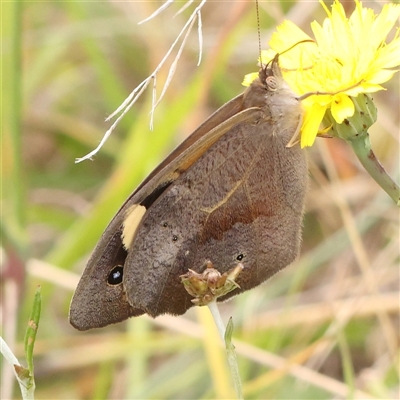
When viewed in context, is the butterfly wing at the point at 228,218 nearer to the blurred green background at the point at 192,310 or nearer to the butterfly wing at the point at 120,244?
the butterfly wing at the point at 120,244

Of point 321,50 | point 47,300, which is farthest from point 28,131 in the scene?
point 321,50

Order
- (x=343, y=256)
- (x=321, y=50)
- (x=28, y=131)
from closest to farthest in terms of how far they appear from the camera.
Result: (x=321, y=50)
(x=343, y=256)
(x=28, y=131)

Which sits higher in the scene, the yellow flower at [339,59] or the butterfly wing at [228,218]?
the yellow flower at [339,59]

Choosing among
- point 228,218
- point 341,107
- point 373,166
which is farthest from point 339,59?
point 228,218

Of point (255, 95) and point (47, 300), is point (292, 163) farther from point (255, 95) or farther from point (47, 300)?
point (47, 300)

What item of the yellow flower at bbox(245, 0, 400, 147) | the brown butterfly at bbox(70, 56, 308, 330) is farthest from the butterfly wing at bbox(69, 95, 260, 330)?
the yellow flower at bbox(245, 0, 400, 147)

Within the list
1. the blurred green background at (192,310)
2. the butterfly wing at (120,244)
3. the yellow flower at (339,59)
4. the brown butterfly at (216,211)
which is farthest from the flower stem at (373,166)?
the blurred green background at (192,310)

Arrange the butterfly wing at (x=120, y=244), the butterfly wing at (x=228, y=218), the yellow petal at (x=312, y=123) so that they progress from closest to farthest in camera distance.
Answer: the yellow petal at (x=312, y=123)
the butterfly wing at (x=120, y=244)
the butterfly wing at (x=228, y=218)

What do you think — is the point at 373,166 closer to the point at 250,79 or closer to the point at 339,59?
the point at 339,59
